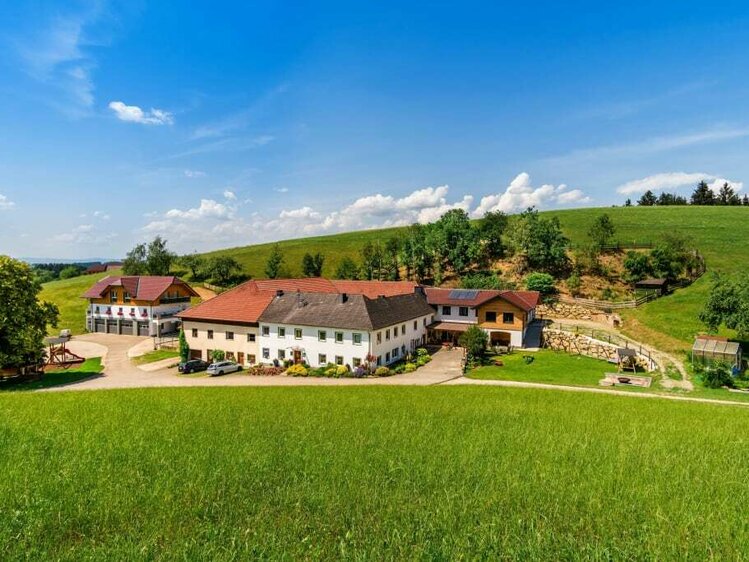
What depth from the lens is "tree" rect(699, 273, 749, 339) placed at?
3656 centimetres

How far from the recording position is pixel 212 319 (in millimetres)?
47031

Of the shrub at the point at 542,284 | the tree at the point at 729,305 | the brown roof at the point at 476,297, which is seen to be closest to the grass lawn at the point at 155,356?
the brown roof at the point at 476,297

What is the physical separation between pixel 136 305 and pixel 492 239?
65607 mm

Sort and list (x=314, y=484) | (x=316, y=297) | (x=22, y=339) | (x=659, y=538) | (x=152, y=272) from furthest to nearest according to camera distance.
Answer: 1. (x=152, y=272)
2. (x=316, y=297)
3. (x=22, y=339)
4. (x=314, y=484)
5. (x=659, y=538)

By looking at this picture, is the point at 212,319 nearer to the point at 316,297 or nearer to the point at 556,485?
the point at 316,297

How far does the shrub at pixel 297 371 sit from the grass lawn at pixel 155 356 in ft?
56.8

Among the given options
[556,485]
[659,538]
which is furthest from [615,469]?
[659,538]

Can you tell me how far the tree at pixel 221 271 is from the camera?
9494cm

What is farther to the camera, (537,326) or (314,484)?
(537,326)

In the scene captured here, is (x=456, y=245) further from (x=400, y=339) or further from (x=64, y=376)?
(x=64, y=376)

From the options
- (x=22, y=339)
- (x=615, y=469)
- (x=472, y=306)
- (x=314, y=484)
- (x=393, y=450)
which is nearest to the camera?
(x=314, y=484)

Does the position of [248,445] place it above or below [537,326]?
above

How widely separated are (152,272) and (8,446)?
89.2 metres

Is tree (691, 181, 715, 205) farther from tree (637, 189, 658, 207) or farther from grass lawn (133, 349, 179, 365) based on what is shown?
grass lawn (133, 349, 179, 365)
